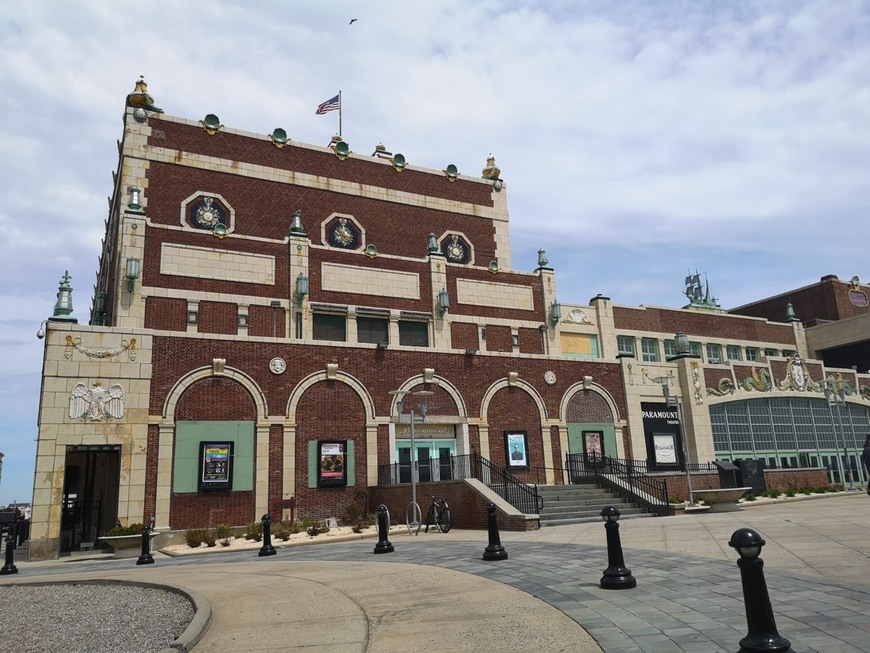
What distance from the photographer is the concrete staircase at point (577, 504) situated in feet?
73.5

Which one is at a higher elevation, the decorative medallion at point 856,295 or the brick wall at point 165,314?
the decorative medallion at point 856,295

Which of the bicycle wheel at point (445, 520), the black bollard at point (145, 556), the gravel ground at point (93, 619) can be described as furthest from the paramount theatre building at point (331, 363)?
the gravel ground at point (93, 619)

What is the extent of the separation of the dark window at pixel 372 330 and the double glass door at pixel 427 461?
585 cm

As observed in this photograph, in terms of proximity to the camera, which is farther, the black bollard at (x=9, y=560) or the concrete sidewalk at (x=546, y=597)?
the black bollard at (x=9, y=560)

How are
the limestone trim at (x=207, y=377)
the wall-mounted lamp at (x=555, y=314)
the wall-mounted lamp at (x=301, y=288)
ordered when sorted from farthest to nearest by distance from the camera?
the wall-mounted lamp at (x=555, y=314) → the wall-mounted lamp at (x=301, y=288) → the limestone trim at (x=207, y=377)

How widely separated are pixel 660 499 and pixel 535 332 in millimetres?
12582

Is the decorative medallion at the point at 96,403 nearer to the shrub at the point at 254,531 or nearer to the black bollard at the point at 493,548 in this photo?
the shrub at the point at 254,531

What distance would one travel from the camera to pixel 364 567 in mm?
12906

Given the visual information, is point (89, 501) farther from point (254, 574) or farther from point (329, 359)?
point (254, 574)

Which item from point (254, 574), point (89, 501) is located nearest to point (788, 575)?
point (254, 574)

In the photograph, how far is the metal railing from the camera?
902 inches

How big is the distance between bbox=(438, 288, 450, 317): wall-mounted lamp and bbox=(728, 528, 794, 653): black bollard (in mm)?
28185

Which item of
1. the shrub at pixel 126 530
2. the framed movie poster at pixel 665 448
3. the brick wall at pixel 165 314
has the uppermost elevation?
the brick wall at pixel 165 314

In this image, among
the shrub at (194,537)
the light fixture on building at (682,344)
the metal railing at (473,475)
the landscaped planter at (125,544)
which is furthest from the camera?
the light fixture on building at (682,344)
